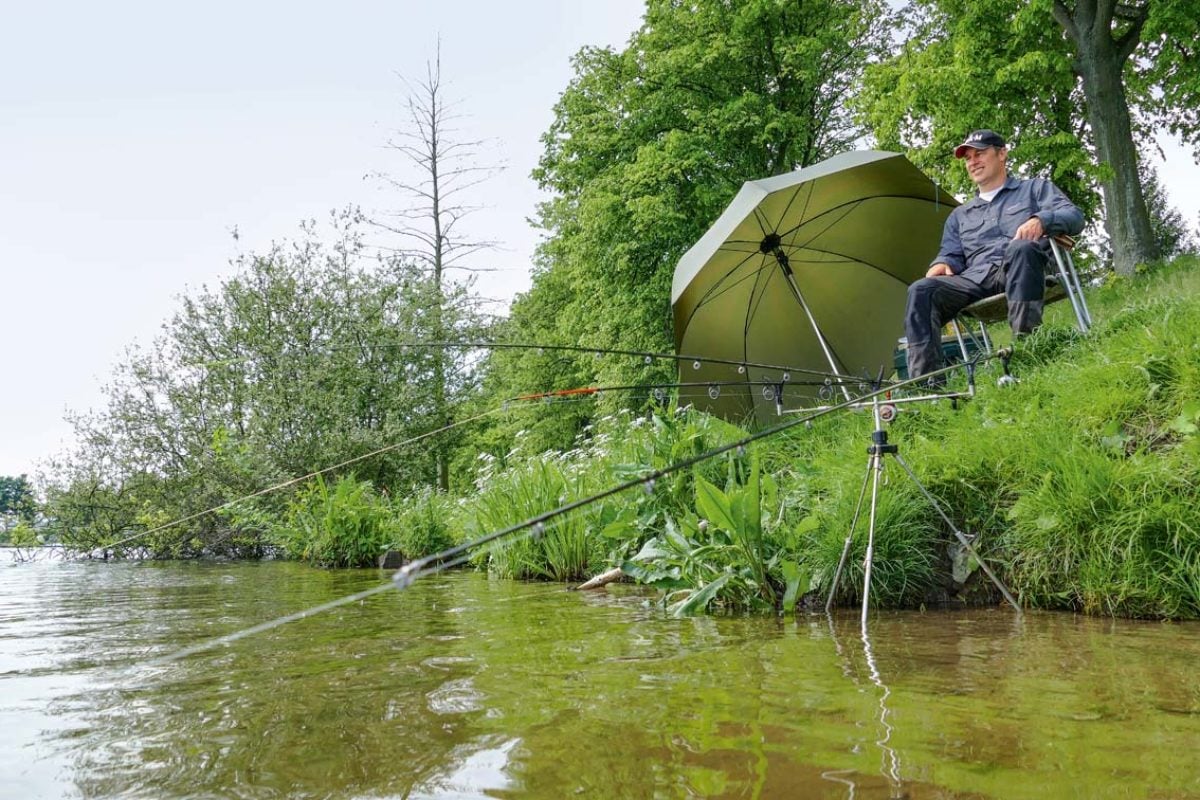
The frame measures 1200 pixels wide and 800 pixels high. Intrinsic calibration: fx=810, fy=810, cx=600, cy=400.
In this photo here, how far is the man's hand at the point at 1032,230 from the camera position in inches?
190

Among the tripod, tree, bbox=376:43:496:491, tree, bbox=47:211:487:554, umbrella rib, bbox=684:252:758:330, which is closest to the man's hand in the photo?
umbrella rib, bbox=684:252:758:330

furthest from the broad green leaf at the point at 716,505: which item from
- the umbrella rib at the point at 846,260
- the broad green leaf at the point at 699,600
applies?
the umbrella rib at the point at 846,260

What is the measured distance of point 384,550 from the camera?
31.1 ft

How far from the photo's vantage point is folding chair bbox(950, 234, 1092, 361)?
4838 millimetres

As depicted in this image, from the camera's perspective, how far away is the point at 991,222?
5.47 meters

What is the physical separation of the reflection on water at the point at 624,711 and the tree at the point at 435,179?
20708mm

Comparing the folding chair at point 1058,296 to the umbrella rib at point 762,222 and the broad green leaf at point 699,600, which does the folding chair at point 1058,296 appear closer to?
the umbrella rib at point 762,222

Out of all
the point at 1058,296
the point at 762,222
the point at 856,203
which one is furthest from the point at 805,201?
the point at 1058,296

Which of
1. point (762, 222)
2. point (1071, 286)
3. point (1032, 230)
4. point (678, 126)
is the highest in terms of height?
point (678, 126)

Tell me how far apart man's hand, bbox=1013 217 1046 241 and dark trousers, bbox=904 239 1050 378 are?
0.12 ft

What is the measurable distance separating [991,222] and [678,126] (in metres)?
14.7

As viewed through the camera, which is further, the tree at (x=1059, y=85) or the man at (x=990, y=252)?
the tree at (x=1059, y=85)

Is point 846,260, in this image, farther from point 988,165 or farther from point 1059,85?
point 1059,85

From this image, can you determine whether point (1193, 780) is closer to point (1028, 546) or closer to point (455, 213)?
point (1028, 546)
